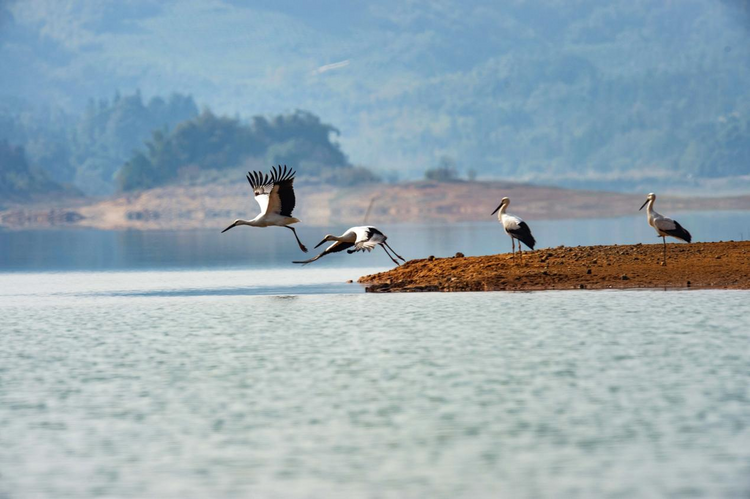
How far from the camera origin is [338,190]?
13612 centimetres

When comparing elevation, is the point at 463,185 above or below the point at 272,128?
below

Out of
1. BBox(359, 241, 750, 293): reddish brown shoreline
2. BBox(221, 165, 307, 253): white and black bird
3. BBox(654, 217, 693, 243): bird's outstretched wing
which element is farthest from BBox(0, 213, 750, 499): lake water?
BBox(221, 165, 307, 253): white and black bird

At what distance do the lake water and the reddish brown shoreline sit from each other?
1459 millimetres

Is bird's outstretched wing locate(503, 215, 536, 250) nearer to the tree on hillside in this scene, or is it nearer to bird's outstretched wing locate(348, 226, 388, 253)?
bird's outstretched wing locate(348, 226, 388, 253)

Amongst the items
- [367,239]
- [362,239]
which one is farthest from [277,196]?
[367,239]

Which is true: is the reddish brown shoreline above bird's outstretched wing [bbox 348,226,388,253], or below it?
below

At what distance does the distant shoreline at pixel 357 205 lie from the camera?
373 ft

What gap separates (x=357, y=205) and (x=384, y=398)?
113 m

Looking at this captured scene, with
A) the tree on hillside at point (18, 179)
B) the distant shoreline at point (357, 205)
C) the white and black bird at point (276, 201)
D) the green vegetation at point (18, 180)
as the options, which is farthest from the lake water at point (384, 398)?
the tree on hillside at point (18, 179)

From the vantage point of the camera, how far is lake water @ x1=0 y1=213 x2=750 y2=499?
9.10 metres

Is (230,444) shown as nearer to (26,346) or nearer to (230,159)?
(26,346)

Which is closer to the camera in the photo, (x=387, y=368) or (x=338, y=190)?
(x=387, y=368)

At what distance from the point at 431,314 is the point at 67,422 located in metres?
8.93

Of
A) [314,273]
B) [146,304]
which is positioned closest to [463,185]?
[314,273]
